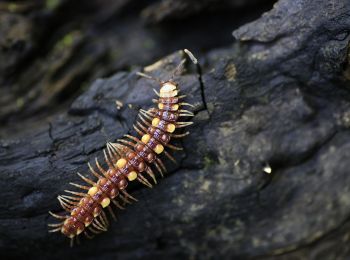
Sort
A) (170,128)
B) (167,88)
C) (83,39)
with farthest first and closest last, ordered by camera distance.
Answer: (83,39) → (167,88) → (170,128)

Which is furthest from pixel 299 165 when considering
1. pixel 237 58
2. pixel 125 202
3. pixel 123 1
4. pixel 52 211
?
pixel 123 1

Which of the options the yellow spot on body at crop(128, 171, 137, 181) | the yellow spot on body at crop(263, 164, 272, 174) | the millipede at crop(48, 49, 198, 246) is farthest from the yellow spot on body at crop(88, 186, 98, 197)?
the yellow spot on body at crop(263, 164, 272, 174)

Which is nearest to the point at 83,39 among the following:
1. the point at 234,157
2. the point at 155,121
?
the point at 155,121

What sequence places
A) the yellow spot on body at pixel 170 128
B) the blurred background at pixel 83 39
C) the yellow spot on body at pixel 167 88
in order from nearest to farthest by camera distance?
the yellow spot on body at pixel 170 128
the yellow spot on body at pixel 167 88
the blurred background at pixel 83 39

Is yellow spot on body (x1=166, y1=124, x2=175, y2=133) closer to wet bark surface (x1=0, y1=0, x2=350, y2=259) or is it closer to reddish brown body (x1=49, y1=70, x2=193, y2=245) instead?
reddish brown body (x1=49, y1=70, x2=193, y2=245)

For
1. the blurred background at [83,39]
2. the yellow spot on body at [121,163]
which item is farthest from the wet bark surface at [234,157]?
the blurred background at [83,39]

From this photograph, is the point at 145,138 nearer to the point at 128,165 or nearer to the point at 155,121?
the point at 155,121

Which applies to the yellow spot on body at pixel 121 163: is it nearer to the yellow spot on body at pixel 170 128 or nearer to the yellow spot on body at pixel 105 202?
the yellow spot on body at pixel 105 202

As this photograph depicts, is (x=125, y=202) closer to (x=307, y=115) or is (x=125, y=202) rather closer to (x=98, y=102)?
(x=98, y=102)
